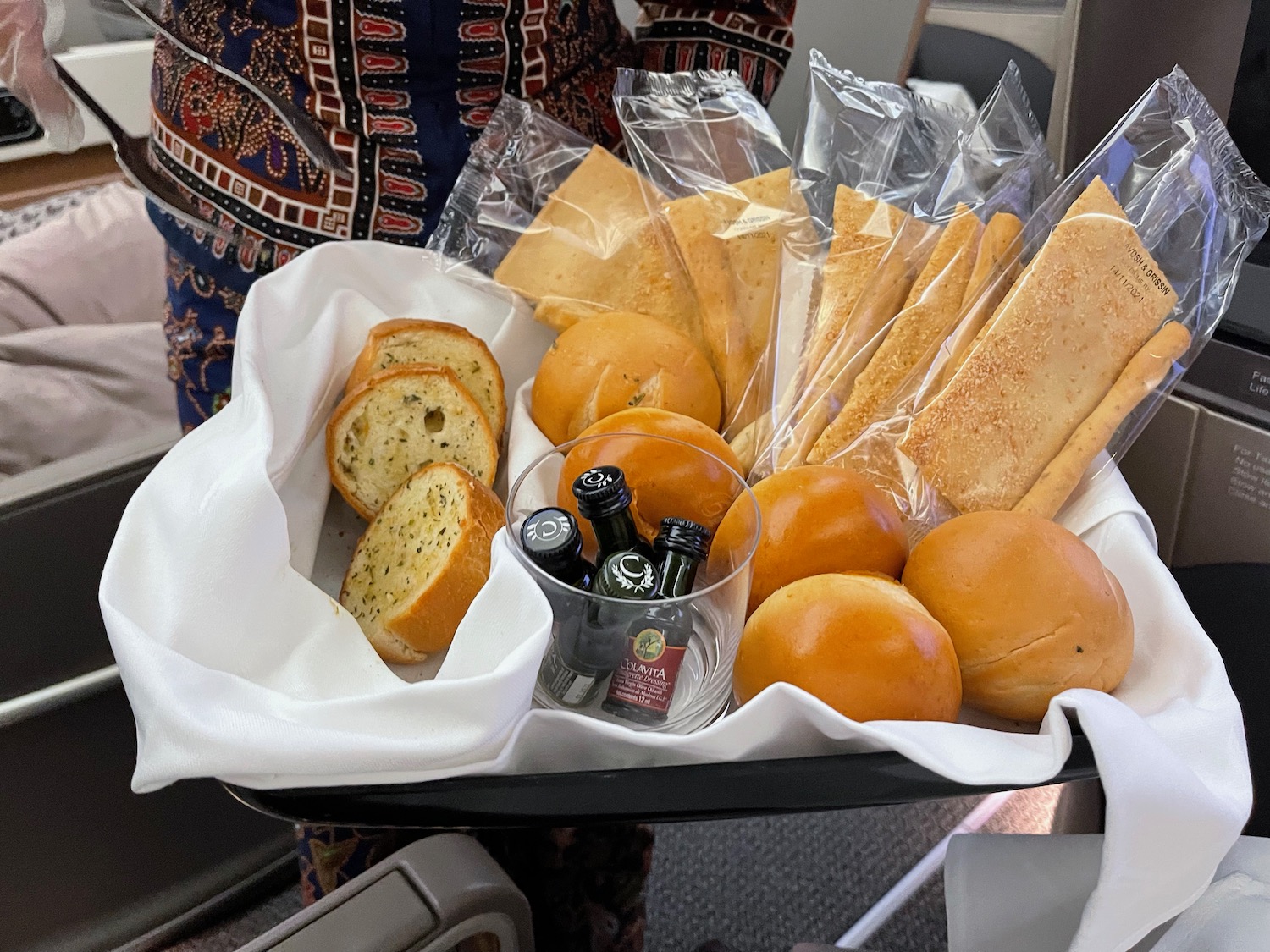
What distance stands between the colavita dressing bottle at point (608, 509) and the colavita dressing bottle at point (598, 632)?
0.5 inches

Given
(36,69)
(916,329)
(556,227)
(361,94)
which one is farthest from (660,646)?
(36,69)

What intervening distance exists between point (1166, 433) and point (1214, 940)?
0.35 m

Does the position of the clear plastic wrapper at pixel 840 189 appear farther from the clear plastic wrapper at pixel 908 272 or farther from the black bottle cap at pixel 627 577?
the black bottle cap at pixel 627 577

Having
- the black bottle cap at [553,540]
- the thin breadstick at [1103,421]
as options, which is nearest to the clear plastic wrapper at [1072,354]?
the thin breadstick at [1103,421]

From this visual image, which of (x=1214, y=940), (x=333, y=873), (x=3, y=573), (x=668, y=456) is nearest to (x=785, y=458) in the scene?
(x=668, y=456)

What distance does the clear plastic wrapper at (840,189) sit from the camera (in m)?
0.67

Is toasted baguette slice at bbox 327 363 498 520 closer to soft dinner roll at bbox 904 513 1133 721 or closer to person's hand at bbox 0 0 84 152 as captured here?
soft dinner roll at bbox 904 513 1133 721

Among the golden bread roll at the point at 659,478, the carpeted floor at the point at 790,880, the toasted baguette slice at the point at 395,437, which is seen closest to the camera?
the golden bread roll at the point at 659,478

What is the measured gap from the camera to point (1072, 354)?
581mm

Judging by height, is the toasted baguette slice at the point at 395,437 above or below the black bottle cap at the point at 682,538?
below

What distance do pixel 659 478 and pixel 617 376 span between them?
115 mm

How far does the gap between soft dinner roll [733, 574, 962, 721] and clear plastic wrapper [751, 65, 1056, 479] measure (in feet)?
0.52

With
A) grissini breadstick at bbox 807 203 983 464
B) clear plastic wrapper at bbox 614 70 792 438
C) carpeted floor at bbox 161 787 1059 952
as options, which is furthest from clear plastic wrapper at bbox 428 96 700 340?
carpeted floor at bbox 161 787 1059 952

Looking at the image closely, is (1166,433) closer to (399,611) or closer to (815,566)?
(815,566)
